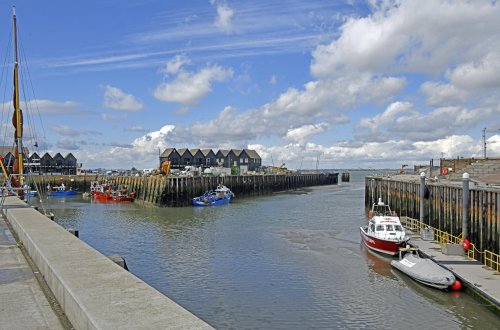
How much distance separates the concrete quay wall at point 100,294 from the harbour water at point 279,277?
21.9 ft

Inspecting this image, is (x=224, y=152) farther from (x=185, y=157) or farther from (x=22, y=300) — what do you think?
(x=22, y=300)

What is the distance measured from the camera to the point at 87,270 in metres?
12.6

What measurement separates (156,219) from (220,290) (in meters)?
32.3

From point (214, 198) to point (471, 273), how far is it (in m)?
53.1

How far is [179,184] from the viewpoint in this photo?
72688 mm

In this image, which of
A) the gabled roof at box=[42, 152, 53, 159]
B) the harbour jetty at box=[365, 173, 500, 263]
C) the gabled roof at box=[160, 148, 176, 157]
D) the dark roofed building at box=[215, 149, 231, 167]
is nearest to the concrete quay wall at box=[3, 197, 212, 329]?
the harbour jetty at box=[365, 173, 500, 263]

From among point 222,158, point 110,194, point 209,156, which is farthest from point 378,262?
point 222,158

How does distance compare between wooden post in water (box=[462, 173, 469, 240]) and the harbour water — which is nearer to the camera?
the harbour water

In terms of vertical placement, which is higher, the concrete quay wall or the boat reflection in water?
the concrete quay wall

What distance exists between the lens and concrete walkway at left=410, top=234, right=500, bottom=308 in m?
19.8

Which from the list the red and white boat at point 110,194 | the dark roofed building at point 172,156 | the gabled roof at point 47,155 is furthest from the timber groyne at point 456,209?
the gabled roof at point 47,155

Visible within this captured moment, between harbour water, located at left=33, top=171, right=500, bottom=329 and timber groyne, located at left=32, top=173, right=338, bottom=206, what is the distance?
21.3 metres

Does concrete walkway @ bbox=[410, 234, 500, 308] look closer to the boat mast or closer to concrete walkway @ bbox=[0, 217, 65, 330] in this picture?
concrete walkway @ bbox=[0, 217, 65, 330]

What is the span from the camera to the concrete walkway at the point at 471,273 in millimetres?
19759
